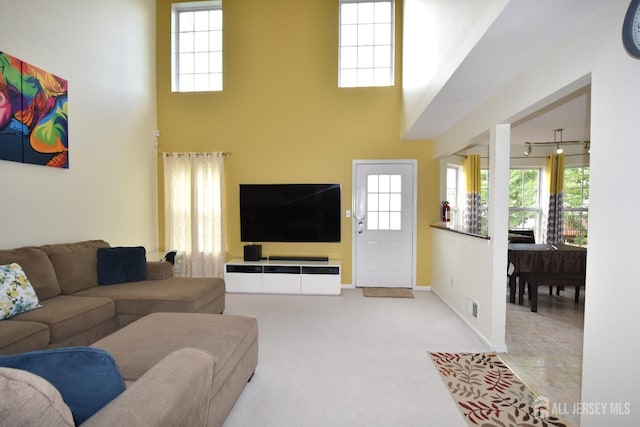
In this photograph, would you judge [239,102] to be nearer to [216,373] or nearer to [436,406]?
[216,373]

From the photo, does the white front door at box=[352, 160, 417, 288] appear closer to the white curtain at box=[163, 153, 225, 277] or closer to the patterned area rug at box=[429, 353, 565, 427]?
the white curtain at box=[163, 153, 225, 277]

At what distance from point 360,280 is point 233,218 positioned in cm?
228

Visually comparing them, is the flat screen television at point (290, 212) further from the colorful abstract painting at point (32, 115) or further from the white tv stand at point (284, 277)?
the colorful abstract painting at point (32, 115)

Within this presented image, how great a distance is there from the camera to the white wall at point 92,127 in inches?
126

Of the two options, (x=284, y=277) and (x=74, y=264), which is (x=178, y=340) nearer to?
(x=74, y=264)

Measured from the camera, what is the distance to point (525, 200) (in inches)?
280

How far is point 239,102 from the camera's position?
5.37m

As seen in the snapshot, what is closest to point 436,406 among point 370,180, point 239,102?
point 370,180

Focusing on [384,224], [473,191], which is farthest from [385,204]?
[473,191]

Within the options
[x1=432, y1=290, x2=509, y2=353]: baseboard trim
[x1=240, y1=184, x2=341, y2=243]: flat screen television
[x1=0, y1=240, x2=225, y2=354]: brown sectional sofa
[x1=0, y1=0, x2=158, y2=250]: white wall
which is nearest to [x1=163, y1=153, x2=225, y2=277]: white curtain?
[x1=0, y1=0, x2=158, y2=250]: white wall

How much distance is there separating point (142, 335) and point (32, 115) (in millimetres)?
2698

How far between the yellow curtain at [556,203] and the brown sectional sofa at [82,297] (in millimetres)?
6427

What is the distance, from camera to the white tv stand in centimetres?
488

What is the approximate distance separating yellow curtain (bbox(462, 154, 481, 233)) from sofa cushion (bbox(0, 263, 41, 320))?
6054 mm
